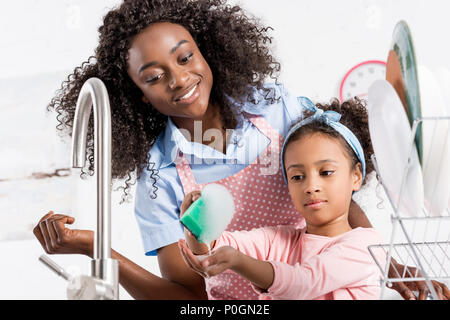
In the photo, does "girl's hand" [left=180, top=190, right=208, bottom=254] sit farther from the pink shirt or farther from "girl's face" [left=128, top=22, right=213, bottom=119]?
"girl's face" [left=128, top=22, right=213, bottom=119]

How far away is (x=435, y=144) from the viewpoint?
699 millimetres

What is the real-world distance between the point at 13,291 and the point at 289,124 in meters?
2.34

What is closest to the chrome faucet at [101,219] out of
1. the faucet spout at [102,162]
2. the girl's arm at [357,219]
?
the faucet spout at [102,162]

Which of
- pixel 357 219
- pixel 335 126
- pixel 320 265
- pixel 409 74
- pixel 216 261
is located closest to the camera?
pixel 409 74

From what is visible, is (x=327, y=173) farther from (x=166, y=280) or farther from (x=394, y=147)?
(x=166, y=280)

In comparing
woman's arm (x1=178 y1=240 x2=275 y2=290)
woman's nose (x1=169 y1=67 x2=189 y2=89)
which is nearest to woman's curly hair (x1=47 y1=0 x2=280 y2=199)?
woman's nose (x1=169 y1=67 x2=189 y2=89)

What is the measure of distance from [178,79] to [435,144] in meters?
0.57

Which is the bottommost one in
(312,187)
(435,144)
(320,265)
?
(320,265)

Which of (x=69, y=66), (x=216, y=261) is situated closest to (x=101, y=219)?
(x=216, y=261)

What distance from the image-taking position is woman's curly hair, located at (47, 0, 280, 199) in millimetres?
1228

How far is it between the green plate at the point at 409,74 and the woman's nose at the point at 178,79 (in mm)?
493

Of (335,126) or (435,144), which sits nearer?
(435,144)
